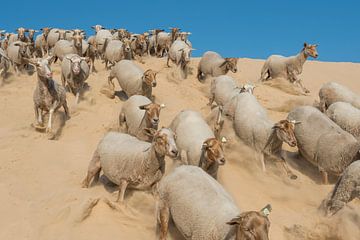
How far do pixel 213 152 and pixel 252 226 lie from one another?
10.6 ft

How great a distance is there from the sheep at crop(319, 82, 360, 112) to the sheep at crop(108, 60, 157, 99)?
5.51m

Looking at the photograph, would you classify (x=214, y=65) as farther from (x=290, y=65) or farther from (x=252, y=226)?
(x=252, y=226)

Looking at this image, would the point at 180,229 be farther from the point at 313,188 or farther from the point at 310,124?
the point at 310,124

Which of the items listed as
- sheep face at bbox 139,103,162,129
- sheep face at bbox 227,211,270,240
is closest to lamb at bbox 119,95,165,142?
sheep face at bbox 139,103,162,129

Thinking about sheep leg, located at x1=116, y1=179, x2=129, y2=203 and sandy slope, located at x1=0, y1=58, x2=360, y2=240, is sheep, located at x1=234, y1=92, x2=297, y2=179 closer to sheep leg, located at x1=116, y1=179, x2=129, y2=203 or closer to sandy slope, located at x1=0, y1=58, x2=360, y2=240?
sandy slope, located at x1=0, y1=58, x2=360, y2=240

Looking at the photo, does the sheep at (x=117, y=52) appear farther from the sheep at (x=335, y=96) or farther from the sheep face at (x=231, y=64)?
the sheep at (x=335, y=96)

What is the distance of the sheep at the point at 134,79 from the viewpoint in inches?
519

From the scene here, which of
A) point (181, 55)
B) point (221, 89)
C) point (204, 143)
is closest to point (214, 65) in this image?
point (181, 55)

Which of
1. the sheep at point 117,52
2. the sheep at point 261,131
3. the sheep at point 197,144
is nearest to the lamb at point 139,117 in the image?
the sheep at point 197,144

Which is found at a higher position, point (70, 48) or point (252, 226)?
point (252, 226)

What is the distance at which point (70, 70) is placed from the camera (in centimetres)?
1429

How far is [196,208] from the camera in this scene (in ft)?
18.6

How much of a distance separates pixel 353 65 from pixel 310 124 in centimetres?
2547

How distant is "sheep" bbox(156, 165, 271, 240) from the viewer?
17.2 ft
